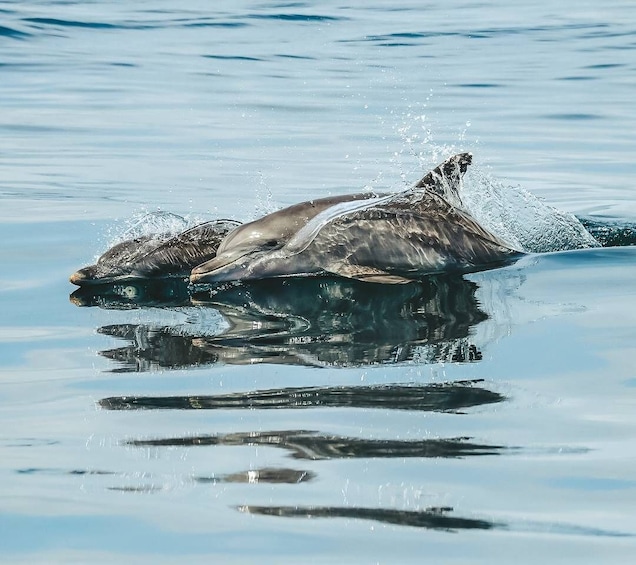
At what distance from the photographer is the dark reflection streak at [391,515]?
156 inches

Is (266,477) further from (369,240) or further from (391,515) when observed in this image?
(369,240)

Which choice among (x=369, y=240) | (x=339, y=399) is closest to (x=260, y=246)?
(x=369, y=240)

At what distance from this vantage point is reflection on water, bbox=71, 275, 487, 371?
6.07m

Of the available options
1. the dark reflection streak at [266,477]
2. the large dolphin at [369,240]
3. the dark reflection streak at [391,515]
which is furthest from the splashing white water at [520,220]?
the dark reflection streak at [391,515]

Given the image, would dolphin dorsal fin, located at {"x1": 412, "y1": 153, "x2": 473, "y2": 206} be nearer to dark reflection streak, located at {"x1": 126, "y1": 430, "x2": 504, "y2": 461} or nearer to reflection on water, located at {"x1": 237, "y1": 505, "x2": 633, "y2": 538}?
dark reflection streak, located at {"x1": 126, "y1": 430, "x2": 504, "y2": 461}

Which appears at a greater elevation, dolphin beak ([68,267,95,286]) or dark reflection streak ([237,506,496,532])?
dolphin beak ([68,267,95,286])

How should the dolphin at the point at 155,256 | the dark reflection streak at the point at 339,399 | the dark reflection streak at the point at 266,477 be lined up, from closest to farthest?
the dark reflection streak at the point at 266,477, the dark reflection streak at the point at 339,399, the dolphin at the point at 155,256

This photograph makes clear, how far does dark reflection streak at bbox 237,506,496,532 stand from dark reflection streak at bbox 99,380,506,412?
1.07 meters

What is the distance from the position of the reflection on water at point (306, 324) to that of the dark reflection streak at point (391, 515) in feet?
5.93

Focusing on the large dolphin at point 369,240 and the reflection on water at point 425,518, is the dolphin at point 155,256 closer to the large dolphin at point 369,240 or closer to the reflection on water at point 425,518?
the large dolphin at point 369,240

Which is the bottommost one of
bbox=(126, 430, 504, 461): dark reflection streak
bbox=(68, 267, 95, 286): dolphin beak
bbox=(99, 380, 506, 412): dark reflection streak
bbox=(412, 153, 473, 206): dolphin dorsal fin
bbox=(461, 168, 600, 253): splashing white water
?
bbox=(126, 430, 504, 461): dark reflection streak

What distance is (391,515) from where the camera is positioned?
404 cm

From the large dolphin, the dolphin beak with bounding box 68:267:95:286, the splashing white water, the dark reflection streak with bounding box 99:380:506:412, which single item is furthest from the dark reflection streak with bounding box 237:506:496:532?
the splashing white water

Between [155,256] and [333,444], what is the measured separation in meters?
4.03
